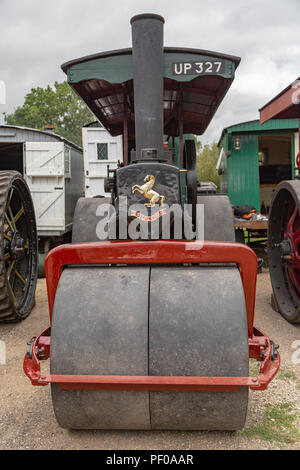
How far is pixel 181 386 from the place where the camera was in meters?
1.99

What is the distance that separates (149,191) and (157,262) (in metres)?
0.70

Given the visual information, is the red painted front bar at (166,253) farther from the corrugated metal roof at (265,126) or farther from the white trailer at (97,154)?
the corrugated metal roof at (265,126)

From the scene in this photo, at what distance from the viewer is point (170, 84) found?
12.7 feet

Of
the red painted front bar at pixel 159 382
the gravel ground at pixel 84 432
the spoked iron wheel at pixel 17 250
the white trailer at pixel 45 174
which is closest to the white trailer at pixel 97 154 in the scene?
the white trailer at pixel 45 174

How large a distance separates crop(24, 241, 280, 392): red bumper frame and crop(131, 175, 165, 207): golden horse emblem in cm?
60

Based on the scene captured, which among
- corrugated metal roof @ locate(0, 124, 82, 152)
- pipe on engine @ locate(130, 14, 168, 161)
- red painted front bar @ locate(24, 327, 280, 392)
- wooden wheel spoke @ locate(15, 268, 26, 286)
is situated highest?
corrugated metal roof @ locate(0, 124, 82, 152)

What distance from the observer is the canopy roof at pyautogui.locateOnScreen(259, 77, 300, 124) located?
183 inches

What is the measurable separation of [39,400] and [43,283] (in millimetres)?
3783

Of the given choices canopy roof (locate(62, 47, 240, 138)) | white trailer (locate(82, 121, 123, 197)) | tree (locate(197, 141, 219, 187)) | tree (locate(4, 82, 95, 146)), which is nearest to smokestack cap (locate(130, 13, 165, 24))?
canopy roof (locate(62, 47, 240, 138))

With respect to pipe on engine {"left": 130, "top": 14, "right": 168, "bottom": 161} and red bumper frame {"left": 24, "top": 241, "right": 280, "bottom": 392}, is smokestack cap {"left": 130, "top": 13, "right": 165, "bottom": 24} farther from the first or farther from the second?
red bumper frame {"left": 24, "top": 241, "right": 280, "bottom": 392}

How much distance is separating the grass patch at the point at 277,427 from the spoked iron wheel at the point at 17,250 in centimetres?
238

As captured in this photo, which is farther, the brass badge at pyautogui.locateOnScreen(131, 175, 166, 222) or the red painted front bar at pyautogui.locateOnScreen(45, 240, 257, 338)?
the brass badge at pyautogui.locateOnScreen(131, 175, 166, 222)

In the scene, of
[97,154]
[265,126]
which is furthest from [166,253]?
[265,126]

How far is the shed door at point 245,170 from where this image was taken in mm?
10164
